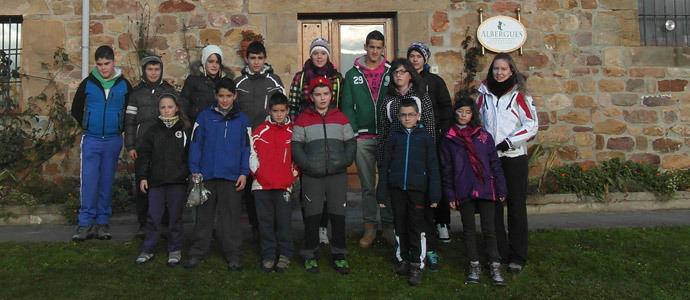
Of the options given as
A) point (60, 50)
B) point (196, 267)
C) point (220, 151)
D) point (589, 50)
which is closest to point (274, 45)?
point (60, 50)

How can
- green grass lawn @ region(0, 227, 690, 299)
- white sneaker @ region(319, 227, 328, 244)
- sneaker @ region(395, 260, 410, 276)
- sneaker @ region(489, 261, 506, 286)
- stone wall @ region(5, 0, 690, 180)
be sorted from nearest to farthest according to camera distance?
green grass lawn @ region(0, 227, 690, 299) → sneaker @ region(489, 261, 506, 286) → sneaker @ region(395, 260, 410, 276) → white sneaker @ region(319, 227, 328, 244) → stone wall @ region(5, 0, 690, 180)

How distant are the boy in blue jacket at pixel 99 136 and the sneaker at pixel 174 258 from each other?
3.37ft

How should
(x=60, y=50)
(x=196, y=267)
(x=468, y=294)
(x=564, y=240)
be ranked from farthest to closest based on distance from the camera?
(x=60, y=50) < (x=564, y=240) < (x=196, y=267) < (x=468, y=294)

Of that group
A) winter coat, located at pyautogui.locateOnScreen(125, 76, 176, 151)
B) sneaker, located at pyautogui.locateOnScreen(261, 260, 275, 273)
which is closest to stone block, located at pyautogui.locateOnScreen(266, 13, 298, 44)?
winter coat, located at pyautogui.locateOnScreen(125, 76, 176, 151)

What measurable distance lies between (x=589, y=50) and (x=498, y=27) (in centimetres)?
120

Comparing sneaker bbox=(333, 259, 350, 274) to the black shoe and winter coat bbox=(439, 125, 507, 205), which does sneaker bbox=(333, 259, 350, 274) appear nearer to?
winter coat bbox=(439, 125, 507, 205)

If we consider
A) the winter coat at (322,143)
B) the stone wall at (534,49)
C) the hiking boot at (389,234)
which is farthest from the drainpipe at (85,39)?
the hiking boot at (389,234)

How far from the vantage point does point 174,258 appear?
417 cm

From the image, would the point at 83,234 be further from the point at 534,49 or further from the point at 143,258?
the point at 534,49

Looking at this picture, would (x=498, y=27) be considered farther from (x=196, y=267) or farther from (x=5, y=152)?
(x=5, y=152)

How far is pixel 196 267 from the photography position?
410 centimetres

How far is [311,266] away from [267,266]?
317mm

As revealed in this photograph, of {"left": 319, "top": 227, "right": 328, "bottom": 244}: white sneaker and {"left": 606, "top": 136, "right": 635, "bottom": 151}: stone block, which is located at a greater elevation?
{"left": 606, "top": 136, "right": 635, "bottom": 151}: stone block

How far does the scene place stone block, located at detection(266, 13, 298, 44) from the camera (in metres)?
6.86
